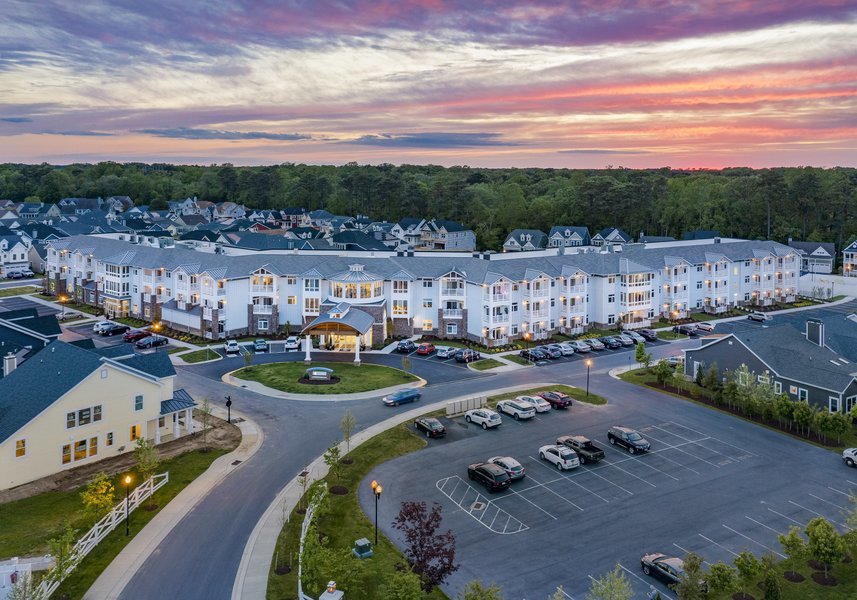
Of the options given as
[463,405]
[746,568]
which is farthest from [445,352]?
[746,568]

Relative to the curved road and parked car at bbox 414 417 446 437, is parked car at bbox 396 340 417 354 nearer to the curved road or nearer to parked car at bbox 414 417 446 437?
the curved road

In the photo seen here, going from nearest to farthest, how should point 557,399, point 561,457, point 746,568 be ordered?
point 746,568
point 561,457
point 557,399

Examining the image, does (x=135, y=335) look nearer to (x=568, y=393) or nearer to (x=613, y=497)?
(x=568, y=393)

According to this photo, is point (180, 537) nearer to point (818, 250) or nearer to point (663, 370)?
point (663, 370)

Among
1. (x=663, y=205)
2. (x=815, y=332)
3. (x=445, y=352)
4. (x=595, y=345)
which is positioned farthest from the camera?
(x=663, y=205)

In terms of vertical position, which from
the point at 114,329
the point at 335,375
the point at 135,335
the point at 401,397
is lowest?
the point at 335,375

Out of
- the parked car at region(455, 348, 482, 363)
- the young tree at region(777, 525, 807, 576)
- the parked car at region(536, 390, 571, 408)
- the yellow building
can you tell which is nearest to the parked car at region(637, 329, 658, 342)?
the parked car at region(455, 348, 482, 363)

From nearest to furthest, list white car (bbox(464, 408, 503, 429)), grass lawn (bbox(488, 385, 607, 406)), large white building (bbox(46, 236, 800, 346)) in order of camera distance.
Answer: white car (bbox(464, 408, 503, 429))
grass lawn (bbox(488, 385, 607, 406))
large white building (bbox(46, 236, 800, 346))

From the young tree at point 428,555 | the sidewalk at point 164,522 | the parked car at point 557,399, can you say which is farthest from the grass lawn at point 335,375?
the young tree at point 428,555
